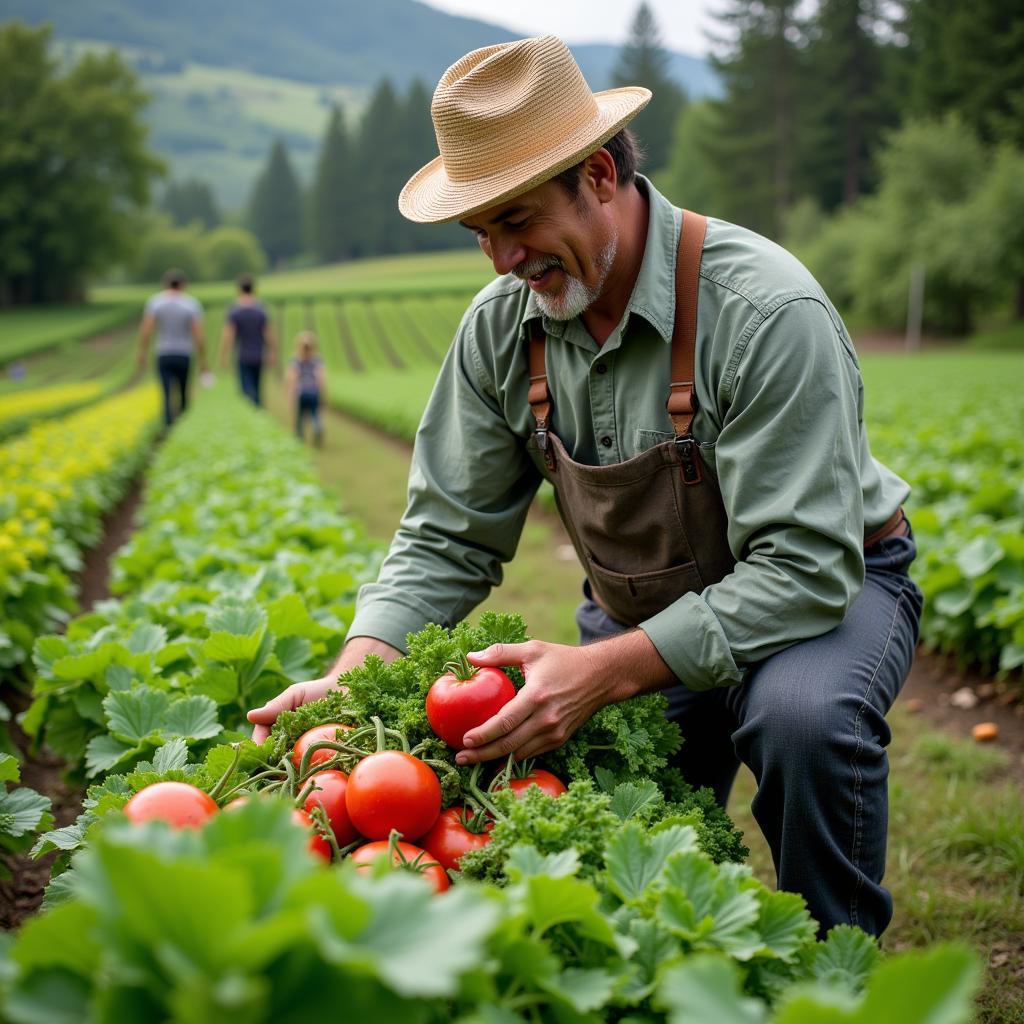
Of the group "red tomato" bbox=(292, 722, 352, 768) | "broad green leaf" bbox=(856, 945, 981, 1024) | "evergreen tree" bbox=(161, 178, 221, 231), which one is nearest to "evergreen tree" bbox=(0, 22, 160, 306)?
"evergreen tree" bbox=(161, 178, 221, 231)

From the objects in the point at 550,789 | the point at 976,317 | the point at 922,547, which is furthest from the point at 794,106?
the point at 550,789

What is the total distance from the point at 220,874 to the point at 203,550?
14.2 ft

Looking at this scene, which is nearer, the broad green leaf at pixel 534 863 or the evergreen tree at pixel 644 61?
the broad green leaf at pixel 534 863

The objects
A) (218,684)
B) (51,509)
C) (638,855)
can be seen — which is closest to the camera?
(638,855)

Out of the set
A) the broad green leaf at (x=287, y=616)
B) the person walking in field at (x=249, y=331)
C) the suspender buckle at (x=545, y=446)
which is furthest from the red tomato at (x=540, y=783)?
the person walking in field at (x=249, y=331)

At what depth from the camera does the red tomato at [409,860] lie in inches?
67.5

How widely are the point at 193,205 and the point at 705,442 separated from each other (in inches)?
5909

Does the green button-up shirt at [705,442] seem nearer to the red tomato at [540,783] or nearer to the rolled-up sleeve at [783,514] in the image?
the rolled-up sleeve at [783,514]

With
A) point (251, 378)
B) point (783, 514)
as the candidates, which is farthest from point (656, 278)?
point (251, 378)

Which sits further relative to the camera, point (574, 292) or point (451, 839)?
point (574, 292)

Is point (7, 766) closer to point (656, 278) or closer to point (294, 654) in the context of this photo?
point (294, 654)

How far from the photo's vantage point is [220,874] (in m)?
0.95

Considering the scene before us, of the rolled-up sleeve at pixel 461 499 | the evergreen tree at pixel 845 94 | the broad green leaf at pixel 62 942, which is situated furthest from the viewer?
the evergreen tree at pixel 845 94

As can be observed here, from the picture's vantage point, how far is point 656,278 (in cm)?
259
